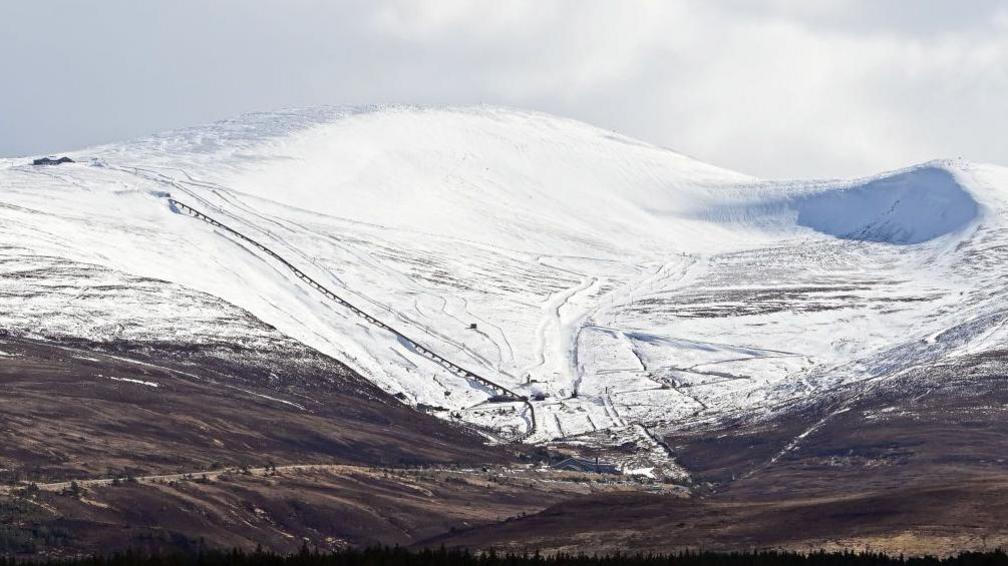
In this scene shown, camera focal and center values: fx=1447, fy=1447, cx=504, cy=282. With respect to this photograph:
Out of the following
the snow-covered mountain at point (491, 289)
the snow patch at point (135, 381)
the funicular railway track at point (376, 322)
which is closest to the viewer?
the snow patch at point (135, 381)

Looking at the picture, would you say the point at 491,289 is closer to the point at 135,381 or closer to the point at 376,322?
the point at 376,322

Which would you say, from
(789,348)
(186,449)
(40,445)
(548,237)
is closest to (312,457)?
(186,449)

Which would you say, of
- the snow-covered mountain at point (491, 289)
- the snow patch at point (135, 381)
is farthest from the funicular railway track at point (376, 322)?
the snow patch at point (135, 381)

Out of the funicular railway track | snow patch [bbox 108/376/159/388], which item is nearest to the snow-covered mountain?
the funicular railway track

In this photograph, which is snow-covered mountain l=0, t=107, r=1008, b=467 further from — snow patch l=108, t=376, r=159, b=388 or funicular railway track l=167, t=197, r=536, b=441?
snow patch l=108, t=376, r=159, b=388

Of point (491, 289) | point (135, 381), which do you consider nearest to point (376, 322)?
point (491, 289)

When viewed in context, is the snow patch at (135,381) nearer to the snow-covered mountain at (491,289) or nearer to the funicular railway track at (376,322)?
the snow-covered mountain at (491,289)
